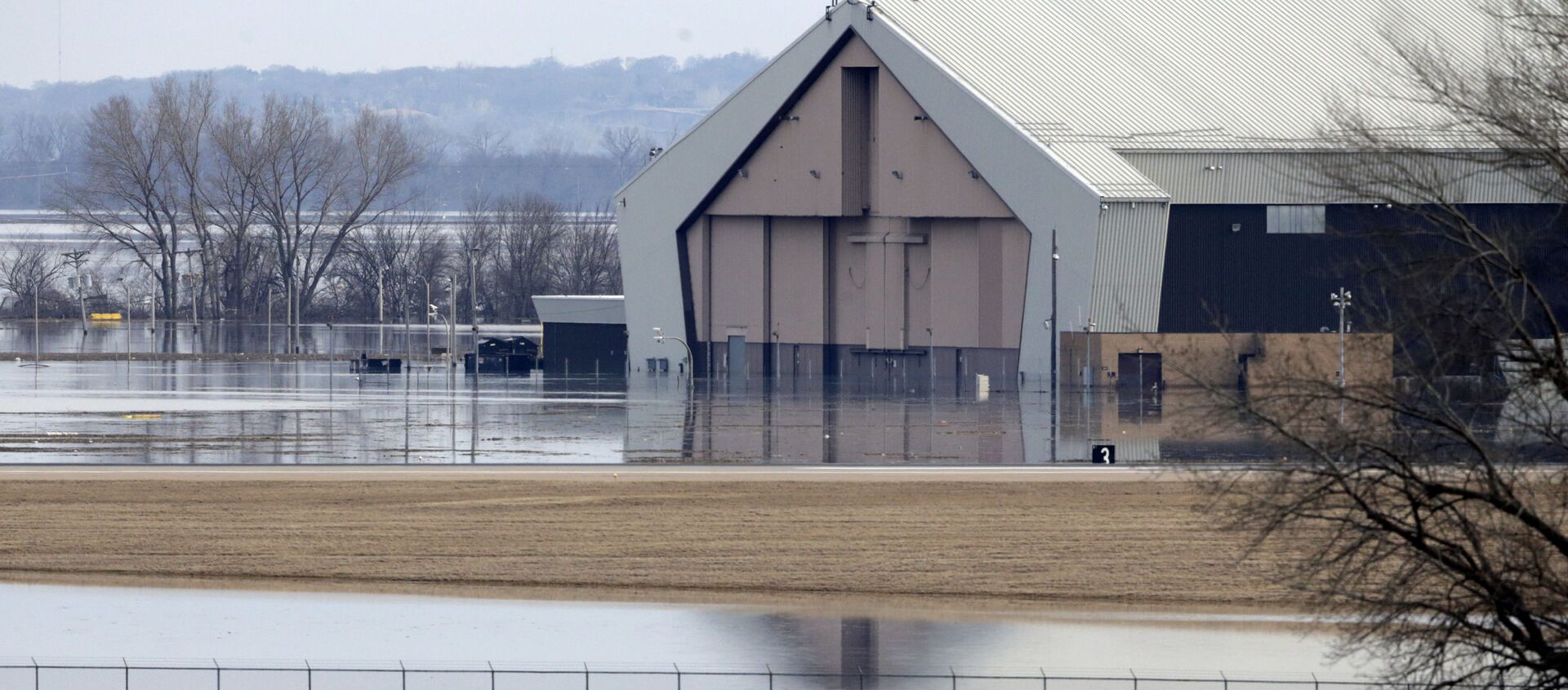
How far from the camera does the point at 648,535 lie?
3347 centimetres

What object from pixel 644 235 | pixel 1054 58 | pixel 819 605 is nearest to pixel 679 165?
pixel 644 235

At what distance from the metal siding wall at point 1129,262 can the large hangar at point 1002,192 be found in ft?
0.32

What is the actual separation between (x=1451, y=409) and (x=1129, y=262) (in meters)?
57.3

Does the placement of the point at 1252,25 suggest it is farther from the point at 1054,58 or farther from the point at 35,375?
the point at 35,375

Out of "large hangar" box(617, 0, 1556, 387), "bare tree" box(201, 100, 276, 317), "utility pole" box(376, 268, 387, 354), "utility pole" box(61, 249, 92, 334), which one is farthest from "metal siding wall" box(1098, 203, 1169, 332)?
"bare tree" box(201, 100, 276, 317)

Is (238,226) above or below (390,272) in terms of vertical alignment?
above

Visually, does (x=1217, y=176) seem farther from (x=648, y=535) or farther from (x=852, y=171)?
(x=648, y=535)

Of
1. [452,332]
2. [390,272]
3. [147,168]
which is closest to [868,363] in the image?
[452,332]

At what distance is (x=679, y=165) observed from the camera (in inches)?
3270

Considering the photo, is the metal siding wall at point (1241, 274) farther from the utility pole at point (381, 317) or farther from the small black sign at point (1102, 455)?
the utility pole at point (381, 317)

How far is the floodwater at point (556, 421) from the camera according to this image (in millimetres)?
45875

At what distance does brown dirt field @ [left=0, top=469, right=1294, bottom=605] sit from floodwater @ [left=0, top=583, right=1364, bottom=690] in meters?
1.47

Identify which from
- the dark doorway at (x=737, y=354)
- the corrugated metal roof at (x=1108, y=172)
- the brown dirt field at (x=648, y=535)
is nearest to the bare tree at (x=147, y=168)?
the dark doorway at (x=737, y=354)

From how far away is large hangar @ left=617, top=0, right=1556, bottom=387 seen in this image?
74188 mm
